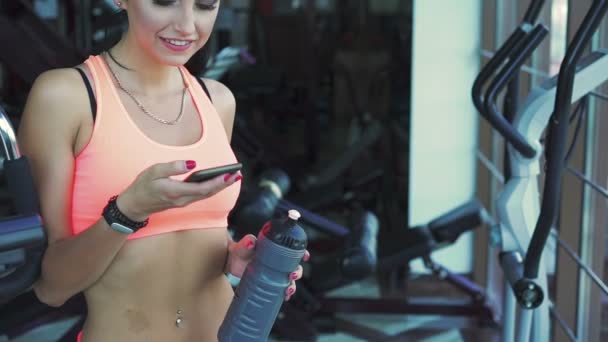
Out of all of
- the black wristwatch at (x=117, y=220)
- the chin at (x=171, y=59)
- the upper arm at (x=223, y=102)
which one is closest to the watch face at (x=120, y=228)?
the black wristwatch at (x=117, y=220)

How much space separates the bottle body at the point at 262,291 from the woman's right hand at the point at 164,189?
0.52 ft

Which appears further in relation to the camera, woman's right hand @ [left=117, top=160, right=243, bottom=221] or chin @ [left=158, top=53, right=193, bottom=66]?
chin @ [left=158, top=53, right=193, bottom=66]

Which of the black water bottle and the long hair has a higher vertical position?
the long hair

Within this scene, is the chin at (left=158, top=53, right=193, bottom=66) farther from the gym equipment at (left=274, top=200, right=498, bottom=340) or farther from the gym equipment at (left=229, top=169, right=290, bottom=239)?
the gym equipment at (left=274, top=200, right=498, bottom=340)

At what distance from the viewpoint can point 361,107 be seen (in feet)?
15.6

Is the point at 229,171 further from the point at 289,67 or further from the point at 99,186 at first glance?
the point at 289,67

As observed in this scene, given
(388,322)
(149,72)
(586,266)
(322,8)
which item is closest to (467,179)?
(388,322)

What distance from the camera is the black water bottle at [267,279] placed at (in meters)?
1.38

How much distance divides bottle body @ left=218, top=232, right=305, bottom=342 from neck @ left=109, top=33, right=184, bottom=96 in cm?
36

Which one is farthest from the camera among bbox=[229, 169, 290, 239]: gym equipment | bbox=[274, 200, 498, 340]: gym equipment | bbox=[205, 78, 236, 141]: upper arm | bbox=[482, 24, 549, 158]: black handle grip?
bbox=[274, 200, 498, 340]: gym equipment

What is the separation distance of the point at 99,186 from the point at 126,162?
0.19 feet

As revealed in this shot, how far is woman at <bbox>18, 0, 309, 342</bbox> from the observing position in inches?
55.5

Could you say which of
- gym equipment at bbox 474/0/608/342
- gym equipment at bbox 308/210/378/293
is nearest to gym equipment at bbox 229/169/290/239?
gym equipment at bbox 308/210/378/293

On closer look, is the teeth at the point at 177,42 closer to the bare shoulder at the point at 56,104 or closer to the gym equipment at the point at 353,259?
the bare shoulder at the point at 56,104
